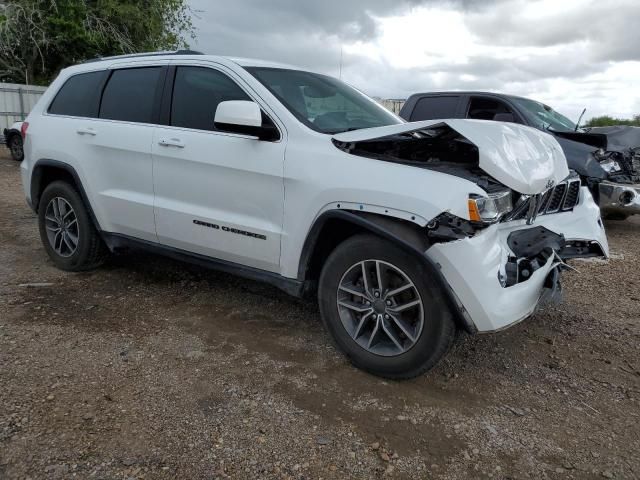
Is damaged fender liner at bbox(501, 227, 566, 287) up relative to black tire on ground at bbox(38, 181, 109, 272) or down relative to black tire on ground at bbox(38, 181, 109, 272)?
up

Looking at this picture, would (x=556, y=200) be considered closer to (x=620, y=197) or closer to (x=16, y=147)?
(x=620, y=197)

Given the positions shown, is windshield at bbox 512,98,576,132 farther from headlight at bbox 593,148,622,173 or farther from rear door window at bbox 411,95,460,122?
rear door window at bbox 411,95,460,122

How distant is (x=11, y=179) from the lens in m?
11.2

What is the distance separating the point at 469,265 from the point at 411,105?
6422mm

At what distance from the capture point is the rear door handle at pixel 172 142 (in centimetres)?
385

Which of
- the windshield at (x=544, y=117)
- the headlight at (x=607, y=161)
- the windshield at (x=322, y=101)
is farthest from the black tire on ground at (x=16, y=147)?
A: the headlight at (x=607, y=161)

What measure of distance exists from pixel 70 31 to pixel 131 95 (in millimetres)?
17251

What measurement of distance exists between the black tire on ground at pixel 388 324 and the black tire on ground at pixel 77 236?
8.21 feet

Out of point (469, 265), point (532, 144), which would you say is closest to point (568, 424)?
point (469, 265)

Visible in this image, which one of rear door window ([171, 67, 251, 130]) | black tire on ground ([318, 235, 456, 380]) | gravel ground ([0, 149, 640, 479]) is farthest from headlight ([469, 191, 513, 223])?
rear door window ([171, 67, 251, 130])

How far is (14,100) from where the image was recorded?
18.2 metres

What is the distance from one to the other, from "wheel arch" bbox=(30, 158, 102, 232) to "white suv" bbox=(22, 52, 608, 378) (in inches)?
1.4

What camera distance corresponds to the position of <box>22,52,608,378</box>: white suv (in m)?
2.82

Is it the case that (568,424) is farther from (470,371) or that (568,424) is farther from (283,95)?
(283,95)
